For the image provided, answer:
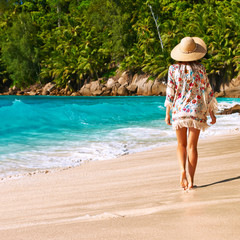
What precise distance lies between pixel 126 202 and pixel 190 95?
1.29 m

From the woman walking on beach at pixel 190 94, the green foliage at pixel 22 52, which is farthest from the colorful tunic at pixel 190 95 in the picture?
the green foliage at pixel 22 52

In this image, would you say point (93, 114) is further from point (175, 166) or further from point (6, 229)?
point (6, 229)

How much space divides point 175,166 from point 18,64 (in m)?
50.4

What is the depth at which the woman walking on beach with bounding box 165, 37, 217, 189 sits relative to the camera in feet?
10.7

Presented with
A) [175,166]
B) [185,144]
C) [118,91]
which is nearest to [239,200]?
[185,144]

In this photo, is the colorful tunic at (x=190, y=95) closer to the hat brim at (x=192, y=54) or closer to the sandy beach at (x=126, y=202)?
the hat brim at (x=192, y=54)

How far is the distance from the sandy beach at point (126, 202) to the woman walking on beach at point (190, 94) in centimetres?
50

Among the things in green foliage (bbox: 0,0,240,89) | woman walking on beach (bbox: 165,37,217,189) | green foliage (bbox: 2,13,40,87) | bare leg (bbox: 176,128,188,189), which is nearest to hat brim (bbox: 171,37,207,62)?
woman walking on beach (bbox: 165,37,217,189)

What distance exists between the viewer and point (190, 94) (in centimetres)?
329

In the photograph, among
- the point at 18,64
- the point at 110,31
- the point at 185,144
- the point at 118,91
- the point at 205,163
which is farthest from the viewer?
the point at 18,64

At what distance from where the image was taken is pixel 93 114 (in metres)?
16.1

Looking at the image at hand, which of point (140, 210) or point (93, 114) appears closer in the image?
point (140, 210)

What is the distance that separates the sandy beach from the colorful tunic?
694 millimetres

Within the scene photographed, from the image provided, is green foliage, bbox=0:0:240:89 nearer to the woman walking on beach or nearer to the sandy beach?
the sandy beach
